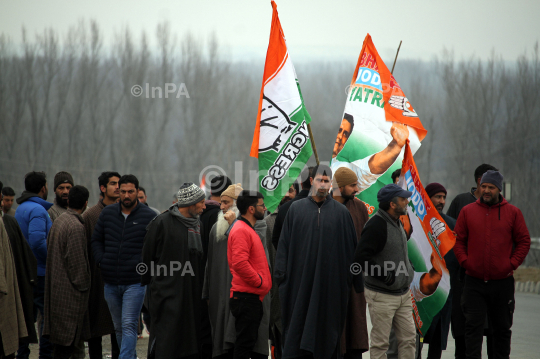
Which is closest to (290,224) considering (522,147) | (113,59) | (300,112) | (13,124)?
(300,112)

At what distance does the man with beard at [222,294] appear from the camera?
5277 mm

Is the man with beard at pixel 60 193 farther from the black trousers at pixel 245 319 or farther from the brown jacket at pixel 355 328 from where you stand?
the brown jacket at pixel 355 328

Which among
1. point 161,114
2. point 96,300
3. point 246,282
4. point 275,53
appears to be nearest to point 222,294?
point 246,282

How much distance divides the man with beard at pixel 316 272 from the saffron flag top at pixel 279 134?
135 centimetres

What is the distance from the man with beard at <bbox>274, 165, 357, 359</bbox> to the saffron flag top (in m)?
1.35

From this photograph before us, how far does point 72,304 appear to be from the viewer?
5676 millimetres

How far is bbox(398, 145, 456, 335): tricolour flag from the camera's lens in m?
5.75

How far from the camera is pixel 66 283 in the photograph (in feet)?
18.7

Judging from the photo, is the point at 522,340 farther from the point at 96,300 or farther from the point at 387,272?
the point at 96,300

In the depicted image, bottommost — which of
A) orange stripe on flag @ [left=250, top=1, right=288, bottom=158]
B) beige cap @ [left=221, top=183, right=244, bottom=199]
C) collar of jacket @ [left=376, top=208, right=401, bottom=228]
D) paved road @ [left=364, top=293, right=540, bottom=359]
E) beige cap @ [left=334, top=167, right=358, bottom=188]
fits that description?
paved road @ [left=364, top=293, right=540, bottom=359]

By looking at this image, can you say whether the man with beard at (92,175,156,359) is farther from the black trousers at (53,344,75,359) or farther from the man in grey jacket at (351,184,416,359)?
the man in grey jacket at (351,184,416,359)

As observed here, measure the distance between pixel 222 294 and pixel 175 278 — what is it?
472 millimetres

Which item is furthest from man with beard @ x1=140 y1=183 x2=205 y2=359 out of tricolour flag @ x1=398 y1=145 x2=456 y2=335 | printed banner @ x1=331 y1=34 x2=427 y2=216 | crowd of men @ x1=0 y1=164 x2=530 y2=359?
printed banner @ x1=331 y1=34 x2=427 y2=216

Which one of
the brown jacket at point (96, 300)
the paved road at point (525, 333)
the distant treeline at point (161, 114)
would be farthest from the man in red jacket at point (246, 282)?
the distant treeline at point (161, 114)
